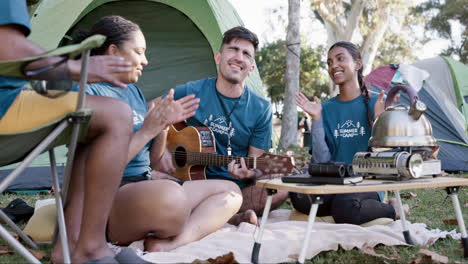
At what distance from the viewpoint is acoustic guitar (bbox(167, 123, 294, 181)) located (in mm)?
3037

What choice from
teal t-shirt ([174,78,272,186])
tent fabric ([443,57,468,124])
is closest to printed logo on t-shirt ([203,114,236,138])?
teal t-shirt ([174,78,272,186])

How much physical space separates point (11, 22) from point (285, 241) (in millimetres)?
1504

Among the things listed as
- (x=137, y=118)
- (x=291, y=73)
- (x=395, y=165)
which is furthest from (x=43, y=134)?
(x=291, y=73)

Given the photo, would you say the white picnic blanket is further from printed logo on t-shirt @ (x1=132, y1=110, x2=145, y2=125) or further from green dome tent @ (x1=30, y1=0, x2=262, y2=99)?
green dome tent @ (x1=30, y1=0, x2=262, y2=99)

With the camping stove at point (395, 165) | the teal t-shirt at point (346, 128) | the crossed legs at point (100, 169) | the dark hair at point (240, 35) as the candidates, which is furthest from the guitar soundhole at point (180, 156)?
the crossed legs at point (100, 169)

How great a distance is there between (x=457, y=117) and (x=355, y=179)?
4.78 meters

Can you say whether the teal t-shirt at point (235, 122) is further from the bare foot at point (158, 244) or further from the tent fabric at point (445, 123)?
the tent fabric at point (445, 123)

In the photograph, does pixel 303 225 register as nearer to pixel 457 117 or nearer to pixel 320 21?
pixel 457 117

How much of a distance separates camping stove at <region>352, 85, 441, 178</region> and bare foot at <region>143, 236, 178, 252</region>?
908mm

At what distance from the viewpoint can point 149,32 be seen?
5590 mm

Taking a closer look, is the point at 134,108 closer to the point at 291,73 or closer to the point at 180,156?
the point at 180,156

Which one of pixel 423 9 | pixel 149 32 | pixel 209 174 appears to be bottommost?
pixel 209 174

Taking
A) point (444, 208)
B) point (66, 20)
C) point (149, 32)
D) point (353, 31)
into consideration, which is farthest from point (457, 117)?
point (353, 31)

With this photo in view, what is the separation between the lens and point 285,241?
2.42 m
